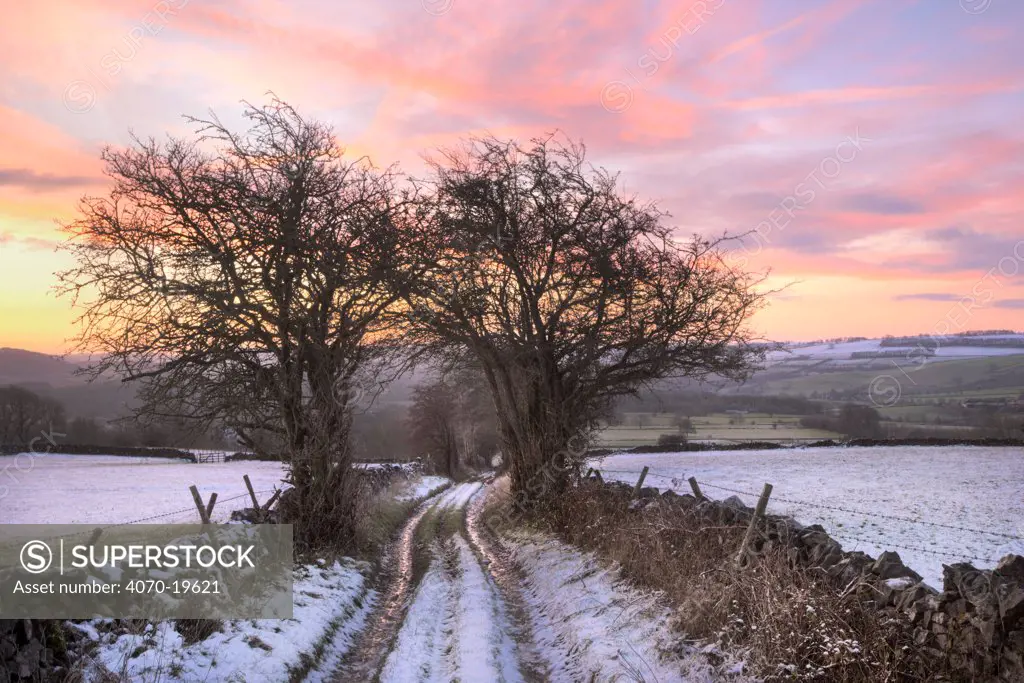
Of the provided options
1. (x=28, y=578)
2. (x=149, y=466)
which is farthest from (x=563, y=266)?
(x=149, y=466)

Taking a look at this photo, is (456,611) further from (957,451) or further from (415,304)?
(957,451)

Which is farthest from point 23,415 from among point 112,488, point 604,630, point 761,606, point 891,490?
point 761,606

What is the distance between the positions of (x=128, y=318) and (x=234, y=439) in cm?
372

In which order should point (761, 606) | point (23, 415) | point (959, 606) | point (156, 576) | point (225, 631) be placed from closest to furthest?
1. point (959, 606)
2. point (761, 606)
3. point (225, 631)
4. point (156, 576)
5. point (23, 415)

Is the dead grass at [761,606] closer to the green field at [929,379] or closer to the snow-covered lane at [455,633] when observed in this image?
the snow-covered lane at [455,633]

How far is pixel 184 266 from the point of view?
40.5 feet

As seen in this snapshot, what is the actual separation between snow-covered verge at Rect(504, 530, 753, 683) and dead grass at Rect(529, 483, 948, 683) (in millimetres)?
268

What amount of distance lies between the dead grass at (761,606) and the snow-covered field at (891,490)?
2635 mm

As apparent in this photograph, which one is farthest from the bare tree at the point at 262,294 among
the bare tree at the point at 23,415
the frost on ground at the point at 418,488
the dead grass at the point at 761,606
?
the bare tree at the point at 23,415

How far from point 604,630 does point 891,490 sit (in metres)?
20.7

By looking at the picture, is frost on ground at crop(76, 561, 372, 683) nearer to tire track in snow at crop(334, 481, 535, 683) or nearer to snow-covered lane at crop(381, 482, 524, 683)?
tire track in snow at crop(334, 481, 535, 683)

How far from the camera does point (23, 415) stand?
66.1m

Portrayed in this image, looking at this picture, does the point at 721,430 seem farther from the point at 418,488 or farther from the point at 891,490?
the point at 418,488

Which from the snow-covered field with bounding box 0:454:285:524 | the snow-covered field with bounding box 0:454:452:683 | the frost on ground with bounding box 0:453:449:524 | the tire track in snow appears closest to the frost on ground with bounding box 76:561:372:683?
the snow-covered field with bounding box 0:454:452:683
